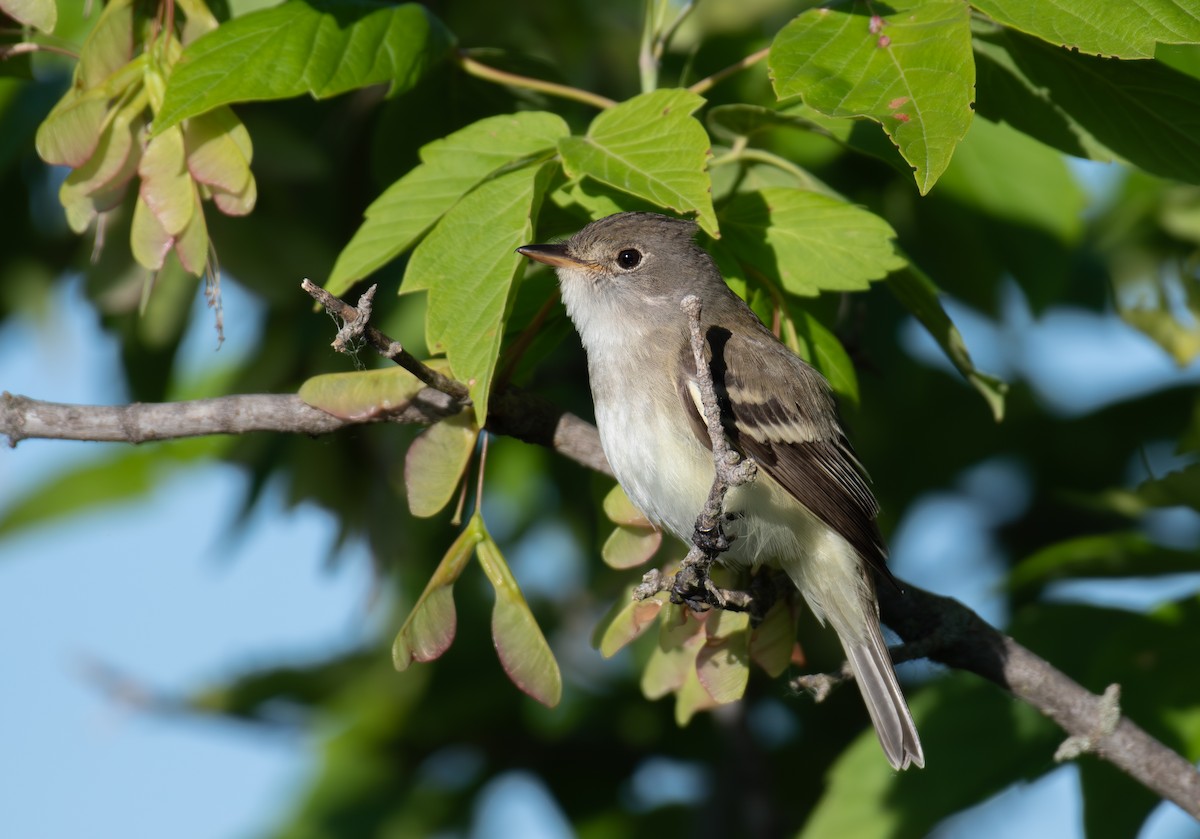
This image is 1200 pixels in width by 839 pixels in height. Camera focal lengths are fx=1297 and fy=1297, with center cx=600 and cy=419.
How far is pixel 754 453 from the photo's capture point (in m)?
3.54

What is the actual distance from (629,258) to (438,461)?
1345 mm

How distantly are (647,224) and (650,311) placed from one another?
1.07ft

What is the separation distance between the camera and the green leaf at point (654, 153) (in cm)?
257

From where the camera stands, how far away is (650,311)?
13.2 feet

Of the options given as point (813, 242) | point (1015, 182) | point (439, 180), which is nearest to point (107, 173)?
point (439, 180)

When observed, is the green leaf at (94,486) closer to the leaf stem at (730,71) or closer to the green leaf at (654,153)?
the leaf stem at (730,71)

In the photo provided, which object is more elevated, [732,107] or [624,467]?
[732,107]

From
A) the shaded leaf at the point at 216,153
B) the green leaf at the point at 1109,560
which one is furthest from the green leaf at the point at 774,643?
the shaded leaf at the point at 216,153

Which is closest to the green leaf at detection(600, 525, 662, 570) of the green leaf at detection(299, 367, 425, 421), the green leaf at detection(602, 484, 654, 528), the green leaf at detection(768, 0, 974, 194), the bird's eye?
the green leaf at detection(602, 484, 654, 528)

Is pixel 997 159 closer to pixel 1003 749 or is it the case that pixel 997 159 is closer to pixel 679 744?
pixel 1003 749

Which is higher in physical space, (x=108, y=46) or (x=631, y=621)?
(x=108, y=46)

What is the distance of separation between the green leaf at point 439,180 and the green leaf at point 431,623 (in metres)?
0.69

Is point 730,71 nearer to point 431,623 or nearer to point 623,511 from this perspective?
point 623,511

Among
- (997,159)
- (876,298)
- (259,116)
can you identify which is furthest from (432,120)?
(876,298)
